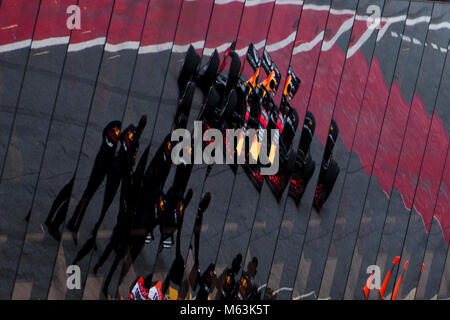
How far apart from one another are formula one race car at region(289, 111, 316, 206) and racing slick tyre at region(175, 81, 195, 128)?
1.71m

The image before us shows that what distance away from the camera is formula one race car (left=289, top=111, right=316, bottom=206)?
847 centimetres

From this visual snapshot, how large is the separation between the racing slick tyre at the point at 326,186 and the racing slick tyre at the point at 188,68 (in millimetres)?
2415

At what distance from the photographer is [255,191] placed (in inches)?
323

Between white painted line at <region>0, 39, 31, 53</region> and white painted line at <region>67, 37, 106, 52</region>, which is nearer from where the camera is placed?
white painted line at <region>0, 39, 31, 53</region>

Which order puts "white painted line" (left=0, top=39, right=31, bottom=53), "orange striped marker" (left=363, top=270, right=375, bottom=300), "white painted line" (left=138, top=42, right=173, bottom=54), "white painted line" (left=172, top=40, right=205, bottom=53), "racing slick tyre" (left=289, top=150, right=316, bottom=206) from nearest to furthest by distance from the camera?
"white painted line" (left=0, top=39, right=31, bottom=53)
"white painted line" (left=138, top=42, right=173, bottom=54)
"white painted line" (left=172, top=40, right=205, bottom=53)
"racing slick tyre" (left=289, top=150, right=316, bottom=206)
"orange striped marker" (left=363, top=270, right=375, bottom=300)

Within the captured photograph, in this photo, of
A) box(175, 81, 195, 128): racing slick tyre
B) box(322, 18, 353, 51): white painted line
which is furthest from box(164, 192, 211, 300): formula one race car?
box(322, 18, 353, 51): white painted line

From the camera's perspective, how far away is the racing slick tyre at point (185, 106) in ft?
25.3

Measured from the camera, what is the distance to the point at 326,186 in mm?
8688

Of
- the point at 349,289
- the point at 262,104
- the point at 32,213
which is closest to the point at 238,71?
the point at 262,104

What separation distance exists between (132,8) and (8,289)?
145 inches

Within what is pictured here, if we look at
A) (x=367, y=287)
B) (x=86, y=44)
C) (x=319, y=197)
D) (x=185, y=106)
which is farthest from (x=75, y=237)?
(x=367, y=287)

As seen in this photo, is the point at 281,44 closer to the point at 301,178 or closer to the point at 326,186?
the point at 301,178

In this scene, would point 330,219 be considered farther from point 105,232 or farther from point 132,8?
point 132,8

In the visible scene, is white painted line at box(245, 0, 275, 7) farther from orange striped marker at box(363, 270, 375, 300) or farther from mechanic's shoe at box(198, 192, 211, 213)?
orange striped marker at box(363, 270, 375, 300)
